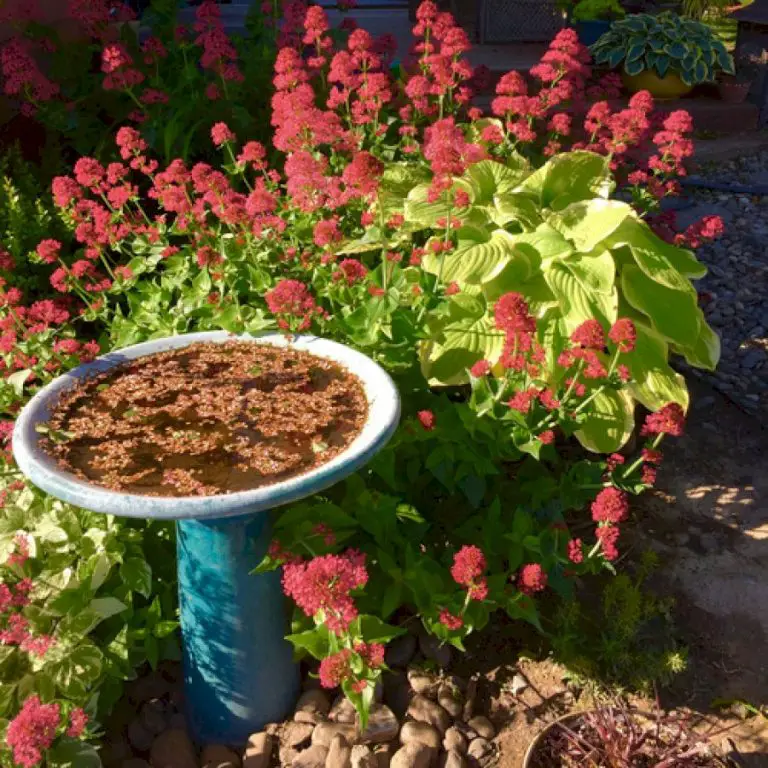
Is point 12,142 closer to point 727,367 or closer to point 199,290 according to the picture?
point 199,290

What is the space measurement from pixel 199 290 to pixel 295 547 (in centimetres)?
101

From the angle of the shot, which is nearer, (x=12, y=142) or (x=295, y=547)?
(x=295, y=547)

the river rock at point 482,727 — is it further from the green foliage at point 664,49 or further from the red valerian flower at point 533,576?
the green foliage at point 664,49

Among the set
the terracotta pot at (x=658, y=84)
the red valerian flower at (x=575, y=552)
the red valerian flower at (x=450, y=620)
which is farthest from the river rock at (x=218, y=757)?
the terracotta pot at (x=658, y=84)

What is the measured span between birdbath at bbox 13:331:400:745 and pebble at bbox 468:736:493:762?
0.47m

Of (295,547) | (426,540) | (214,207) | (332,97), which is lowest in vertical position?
(426,540)

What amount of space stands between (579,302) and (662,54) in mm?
4927

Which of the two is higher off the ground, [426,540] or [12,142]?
[12,142]

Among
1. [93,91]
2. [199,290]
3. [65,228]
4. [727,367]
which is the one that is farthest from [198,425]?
[727,367]

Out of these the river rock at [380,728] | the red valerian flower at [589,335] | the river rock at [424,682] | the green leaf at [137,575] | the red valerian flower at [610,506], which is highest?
the red valerian flower at [589,335]

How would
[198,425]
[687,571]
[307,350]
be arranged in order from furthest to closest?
[687,571]
[307,350]
[198,425]

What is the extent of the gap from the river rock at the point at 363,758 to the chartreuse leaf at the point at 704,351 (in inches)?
70.1

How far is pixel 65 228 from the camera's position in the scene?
12.0 ft

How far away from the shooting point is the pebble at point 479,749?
7.41 ft
